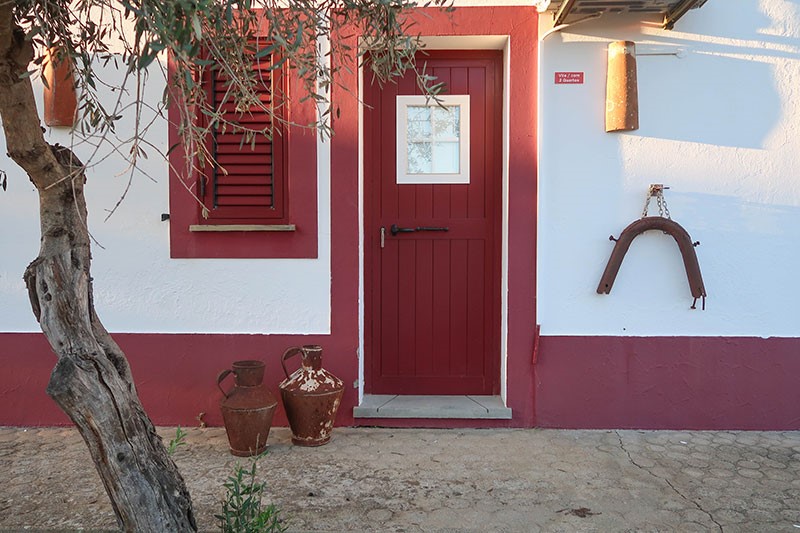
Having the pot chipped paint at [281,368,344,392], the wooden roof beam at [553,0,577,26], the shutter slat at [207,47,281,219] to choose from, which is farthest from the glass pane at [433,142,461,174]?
the pot chipped paint at [281,368,344,392]

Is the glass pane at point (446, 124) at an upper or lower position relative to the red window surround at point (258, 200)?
upper

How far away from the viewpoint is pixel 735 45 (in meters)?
4.43

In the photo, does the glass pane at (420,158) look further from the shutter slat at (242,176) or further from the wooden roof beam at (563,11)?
the wooden roof beam at (563,11)

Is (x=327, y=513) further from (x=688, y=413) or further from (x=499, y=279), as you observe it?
(x=688, y=413)

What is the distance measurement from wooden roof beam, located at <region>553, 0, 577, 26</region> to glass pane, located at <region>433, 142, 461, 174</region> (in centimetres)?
110

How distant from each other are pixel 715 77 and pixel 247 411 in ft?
12.5

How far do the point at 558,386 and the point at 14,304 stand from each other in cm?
390

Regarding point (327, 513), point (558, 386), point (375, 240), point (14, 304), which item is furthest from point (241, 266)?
point (558, 386)

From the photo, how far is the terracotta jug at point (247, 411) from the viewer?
3.99m

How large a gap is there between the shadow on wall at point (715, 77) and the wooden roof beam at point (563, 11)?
0.19 meters

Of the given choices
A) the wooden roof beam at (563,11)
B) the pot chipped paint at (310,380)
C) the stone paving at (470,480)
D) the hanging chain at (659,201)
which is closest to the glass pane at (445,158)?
the wooden roof beam at (563,11)

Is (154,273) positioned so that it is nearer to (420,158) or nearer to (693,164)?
(420,158)

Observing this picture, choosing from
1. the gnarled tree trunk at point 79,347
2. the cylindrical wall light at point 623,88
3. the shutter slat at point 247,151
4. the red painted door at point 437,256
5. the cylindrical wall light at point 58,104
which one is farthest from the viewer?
the red painted door at point 437,256

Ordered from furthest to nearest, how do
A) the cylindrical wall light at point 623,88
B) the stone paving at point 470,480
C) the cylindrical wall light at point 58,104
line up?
the cylindrical wall light at point 58,104 < the cylindrical wall light at point 623,88 < the stone paving at point 470,480
